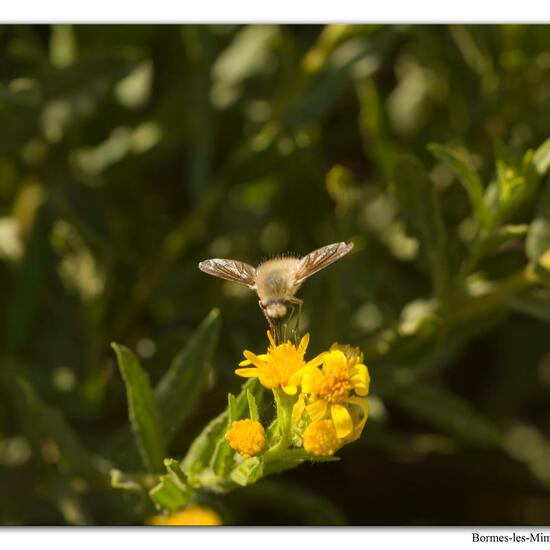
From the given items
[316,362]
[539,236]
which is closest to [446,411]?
[539,236]

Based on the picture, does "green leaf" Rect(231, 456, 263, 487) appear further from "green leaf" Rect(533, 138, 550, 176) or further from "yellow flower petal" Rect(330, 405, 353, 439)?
"green leaf" Rect(533, 138, 550, 176)

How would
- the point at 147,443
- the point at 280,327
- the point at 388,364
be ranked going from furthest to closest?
1. the point at 388,364
2. the point at 147,443
3. the point at 280,327

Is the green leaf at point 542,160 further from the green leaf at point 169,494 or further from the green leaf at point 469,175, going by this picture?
the green leaf at point 169,494

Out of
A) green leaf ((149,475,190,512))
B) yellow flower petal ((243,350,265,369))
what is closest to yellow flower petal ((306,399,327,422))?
yellow flower petal ((243,350,265,369))

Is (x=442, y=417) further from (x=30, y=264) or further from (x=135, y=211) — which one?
(x=30, y=264)

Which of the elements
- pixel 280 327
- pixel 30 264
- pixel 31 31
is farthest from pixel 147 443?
pixel 31 31

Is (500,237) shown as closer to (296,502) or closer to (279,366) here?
(279,366)
